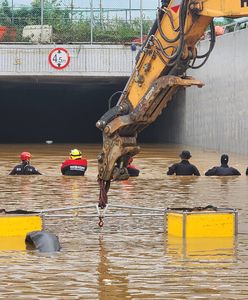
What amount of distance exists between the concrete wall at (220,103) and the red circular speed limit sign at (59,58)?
5.58 m

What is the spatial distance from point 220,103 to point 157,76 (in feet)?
91.1

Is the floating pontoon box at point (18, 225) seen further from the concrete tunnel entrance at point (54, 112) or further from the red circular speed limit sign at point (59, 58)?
the concrete tunnel entrance at point (54, 112)

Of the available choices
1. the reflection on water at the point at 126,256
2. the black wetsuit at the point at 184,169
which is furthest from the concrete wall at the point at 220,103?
the reflection on water at the point at 126,256

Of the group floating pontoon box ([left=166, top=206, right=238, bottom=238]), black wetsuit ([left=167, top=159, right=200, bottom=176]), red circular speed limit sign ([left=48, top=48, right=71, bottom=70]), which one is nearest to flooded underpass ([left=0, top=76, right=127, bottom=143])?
red circular speed limit sign ([left=48, top=48, right=71, bottom=70])

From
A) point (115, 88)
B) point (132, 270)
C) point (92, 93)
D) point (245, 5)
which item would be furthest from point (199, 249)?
point (92, 93)

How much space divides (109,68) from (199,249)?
114 ft

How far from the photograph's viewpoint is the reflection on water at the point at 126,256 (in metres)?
12.2

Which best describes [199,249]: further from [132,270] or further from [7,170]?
[7,170]

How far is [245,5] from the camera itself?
15.6m

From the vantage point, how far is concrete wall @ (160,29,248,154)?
4112 centimetres

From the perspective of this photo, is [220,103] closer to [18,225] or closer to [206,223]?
[206,223]

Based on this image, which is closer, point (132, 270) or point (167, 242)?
point (132, 270)

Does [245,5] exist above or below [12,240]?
above

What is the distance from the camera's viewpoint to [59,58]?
49.1m
